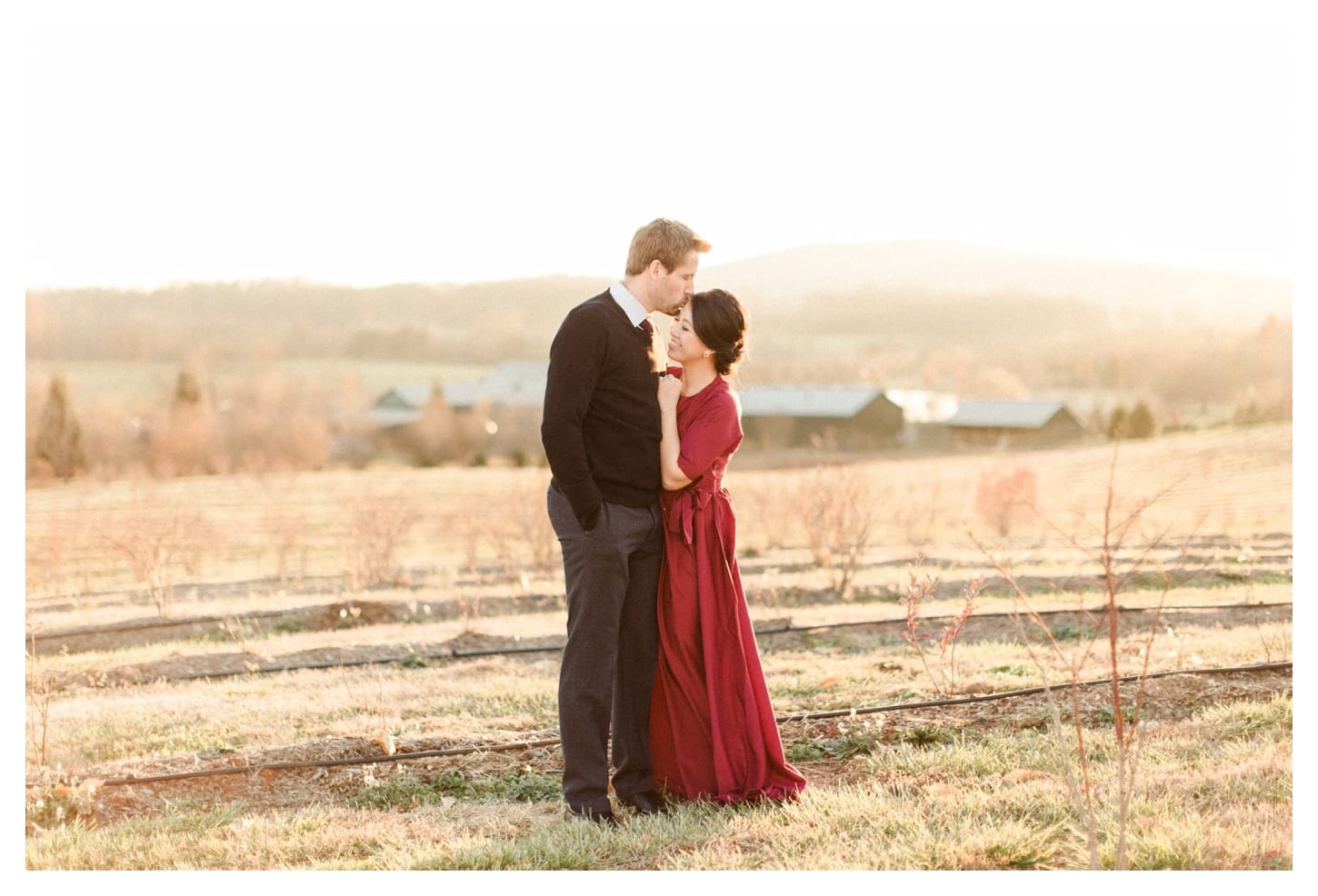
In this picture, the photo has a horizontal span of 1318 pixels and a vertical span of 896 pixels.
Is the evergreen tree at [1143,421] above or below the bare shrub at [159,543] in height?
above

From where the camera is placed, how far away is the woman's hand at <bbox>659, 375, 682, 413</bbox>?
3703 mm

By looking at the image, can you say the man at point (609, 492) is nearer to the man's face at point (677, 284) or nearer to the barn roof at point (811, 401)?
the man's face at point (677, 284)

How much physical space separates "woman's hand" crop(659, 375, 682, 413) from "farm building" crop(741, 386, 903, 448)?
1121 inches

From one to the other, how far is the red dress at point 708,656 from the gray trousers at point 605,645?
0.20ft

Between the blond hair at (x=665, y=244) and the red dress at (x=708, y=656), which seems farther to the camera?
the red dress at (x=708, y=656)

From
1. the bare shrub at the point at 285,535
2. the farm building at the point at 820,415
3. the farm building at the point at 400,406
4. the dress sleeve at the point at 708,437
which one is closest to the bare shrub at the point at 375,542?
the bare shrub at the point at 285,535

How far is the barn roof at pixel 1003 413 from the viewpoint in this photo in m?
35.5

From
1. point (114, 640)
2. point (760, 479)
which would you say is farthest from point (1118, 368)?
point (114, 640)

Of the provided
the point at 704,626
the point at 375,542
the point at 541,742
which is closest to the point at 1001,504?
the point at 375,542

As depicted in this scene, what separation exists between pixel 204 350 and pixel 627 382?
28896 mm

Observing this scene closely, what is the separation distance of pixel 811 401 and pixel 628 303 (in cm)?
3271

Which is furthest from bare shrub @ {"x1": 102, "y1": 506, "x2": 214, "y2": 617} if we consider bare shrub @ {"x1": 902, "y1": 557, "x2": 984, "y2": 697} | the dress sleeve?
the dress sleeve

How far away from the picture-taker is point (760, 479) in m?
15.0


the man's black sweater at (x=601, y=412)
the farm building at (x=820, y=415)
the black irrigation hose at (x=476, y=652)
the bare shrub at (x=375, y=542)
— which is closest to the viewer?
the man's black sweater at (x=601, y=412)
